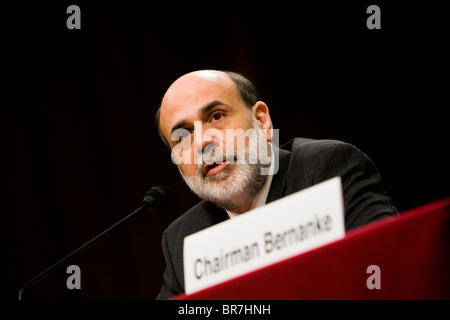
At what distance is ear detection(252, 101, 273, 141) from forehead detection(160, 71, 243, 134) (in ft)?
0.28

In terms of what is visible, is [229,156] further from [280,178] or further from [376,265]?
[376,265]

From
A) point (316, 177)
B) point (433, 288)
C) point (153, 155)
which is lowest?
point (433, 288)

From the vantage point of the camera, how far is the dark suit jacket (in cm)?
116

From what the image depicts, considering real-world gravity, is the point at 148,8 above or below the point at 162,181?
above

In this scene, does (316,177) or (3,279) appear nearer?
(316,177)

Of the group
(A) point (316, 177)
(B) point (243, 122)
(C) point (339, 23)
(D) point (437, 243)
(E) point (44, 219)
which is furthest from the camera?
(E) point (44, 219)

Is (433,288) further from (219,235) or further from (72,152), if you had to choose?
(72,152)

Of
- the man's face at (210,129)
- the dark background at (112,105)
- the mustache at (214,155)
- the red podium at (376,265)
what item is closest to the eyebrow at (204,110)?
the man's face at (210,129)

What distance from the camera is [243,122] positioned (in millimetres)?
1564

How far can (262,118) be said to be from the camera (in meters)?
1.70

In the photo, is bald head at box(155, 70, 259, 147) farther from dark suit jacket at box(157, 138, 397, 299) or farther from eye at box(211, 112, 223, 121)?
dark suit jacket at box(157, 138, 397, 299)

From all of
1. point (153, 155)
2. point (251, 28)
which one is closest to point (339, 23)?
point (251, 28)

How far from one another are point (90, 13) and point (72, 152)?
685 millimetres

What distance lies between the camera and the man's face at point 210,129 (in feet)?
4.76
